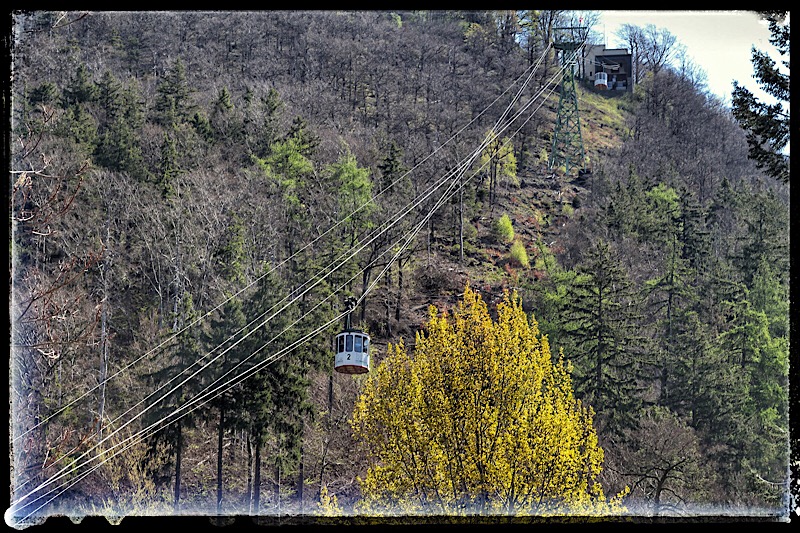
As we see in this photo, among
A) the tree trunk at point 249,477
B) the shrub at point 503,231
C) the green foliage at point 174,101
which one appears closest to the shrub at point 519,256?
the shrub at point 503,231

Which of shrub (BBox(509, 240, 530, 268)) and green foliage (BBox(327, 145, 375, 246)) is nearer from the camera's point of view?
green foliage (BBox(327, 145, 375, 246))

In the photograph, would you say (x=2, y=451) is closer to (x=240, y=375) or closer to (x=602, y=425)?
(x=240, y=375)

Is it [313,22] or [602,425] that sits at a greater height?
[313,22]

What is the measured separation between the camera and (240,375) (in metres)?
29.9

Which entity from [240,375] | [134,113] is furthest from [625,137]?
[240,375]

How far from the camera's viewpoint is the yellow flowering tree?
82.6 ft

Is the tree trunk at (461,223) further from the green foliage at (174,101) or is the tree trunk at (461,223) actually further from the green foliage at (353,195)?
the green foliage at (174,101)

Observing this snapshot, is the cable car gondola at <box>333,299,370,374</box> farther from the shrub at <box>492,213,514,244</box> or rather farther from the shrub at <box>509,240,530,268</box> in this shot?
the shrub at <box>492,213,514,244</box>

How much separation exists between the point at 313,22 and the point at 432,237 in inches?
1586

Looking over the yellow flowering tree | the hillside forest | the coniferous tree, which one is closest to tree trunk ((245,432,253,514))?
the hillside forest

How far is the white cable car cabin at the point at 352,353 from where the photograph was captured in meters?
23.3

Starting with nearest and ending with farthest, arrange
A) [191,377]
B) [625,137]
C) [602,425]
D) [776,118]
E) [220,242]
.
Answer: [776,118]
[191,377]
[602,425]
[220,242]
[625,137]

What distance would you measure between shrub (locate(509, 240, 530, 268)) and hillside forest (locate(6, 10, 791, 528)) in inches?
7.4

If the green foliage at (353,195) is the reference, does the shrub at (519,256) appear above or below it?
below
